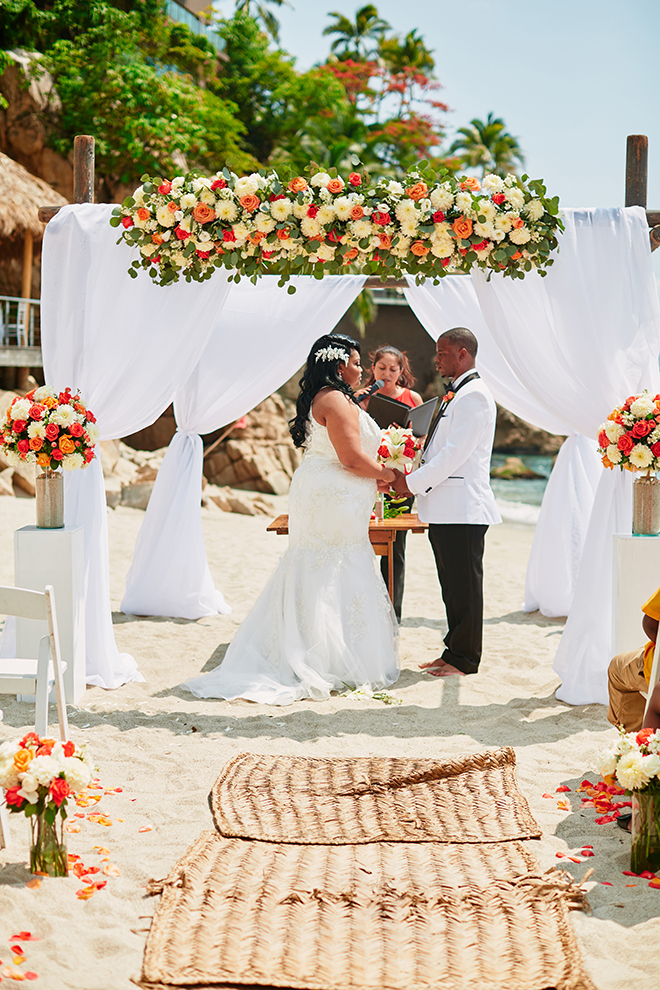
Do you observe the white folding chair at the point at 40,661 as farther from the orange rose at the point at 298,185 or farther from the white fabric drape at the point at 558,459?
the white fabric drape at the point at 558,459

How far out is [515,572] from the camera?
9852mm

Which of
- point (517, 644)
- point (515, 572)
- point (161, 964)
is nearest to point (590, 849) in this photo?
point (161, 964)

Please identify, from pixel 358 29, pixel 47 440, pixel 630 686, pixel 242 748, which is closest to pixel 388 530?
pixel 242 748

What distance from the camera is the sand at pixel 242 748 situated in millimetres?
2604

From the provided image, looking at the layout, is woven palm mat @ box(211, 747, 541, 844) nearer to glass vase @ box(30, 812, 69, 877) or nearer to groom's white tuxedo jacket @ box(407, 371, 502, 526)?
glass vase @ box(30, 812, 69, 877)

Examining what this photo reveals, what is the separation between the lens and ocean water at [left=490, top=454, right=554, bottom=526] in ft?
71.1

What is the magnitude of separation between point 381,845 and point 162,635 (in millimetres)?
3510

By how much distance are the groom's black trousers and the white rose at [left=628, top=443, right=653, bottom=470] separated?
1.18 m

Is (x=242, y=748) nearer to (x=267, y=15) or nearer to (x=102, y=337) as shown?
(x=102, y=337)

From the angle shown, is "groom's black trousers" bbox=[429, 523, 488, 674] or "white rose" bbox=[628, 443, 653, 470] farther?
"groom's black trousers" bbox=[429, 523, 488, 674]

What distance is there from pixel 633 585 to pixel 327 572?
1.75 metres

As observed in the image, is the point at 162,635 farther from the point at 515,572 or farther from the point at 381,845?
the point at 515,572

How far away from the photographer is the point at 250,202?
15.3 ft

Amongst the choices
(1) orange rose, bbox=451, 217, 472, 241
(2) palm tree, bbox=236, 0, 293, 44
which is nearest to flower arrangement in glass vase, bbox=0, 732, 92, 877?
(1) orange rose, bbox=451, 217, 472, 241
